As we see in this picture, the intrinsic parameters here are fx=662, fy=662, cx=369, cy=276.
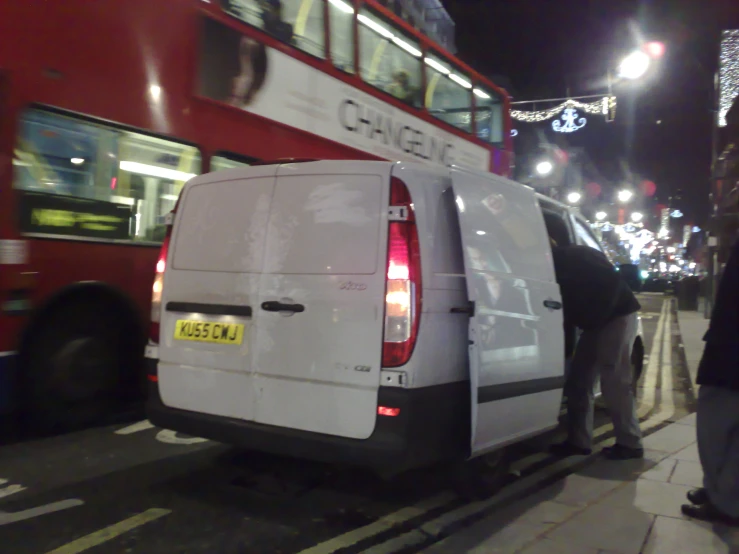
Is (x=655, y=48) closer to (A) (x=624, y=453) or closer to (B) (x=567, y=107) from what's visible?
(A) (x=624, y=453)

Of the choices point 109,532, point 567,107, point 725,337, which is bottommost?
point 109,532

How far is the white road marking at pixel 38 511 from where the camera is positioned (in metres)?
3.52

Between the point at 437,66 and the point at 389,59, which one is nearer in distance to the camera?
the point at 389,59

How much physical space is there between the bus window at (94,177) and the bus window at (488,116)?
211 inches

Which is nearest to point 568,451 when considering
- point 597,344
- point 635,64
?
point 597,344

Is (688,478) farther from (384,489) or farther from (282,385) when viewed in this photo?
(282,385)

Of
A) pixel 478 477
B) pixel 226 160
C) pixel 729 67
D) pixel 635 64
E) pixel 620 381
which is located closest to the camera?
pixel 478 477

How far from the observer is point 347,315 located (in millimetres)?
3338

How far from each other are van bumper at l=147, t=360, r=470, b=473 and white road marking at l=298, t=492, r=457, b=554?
384mm

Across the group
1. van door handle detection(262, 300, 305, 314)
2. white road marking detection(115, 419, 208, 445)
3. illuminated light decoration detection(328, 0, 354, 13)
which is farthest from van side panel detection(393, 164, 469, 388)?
illuminated light decoration detection(328, 0, 354, 13)

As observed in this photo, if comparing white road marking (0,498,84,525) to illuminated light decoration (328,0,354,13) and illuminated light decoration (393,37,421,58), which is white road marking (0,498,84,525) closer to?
illuminated light decoration (328,0,354,13)

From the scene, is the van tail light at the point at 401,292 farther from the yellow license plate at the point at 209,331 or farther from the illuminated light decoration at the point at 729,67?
the illuminated light decoration at the point at 729,67

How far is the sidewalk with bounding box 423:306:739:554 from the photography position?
11.4 ft

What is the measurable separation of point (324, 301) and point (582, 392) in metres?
2.74
